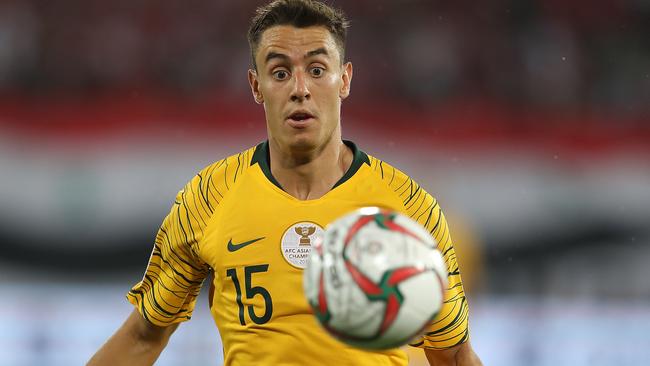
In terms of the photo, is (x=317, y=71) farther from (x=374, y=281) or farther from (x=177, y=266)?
(x=374, y=281)

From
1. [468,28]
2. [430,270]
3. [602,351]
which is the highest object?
[468,28]

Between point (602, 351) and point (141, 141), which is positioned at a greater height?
point (141, 141)

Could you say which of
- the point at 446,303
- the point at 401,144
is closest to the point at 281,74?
the point at 446,303

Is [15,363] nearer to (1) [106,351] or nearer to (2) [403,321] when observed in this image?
(1) [106,351]

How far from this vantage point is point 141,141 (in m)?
7.60

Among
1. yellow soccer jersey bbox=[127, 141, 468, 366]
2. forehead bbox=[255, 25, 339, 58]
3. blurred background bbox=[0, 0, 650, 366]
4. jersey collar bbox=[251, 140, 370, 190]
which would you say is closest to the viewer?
yellow soccer jersey bbox=[127, 141, 468, 366]

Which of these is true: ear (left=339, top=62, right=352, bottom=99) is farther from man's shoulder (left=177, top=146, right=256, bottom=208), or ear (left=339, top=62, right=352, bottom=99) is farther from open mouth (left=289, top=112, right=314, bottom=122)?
man's shoulder (left=177, top=146, right=256, bottom=208)

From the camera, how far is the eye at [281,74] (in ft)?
11.5

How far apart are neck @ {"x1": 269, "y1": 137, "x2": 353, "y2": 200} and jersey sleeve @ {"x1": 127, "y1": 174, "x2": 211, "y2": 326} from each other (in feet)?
1.04

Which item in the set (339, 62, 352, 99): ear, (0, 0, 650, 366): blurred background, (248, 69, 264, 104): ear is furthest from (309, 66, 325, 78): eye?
(0, 0, 650, 366): blurred background

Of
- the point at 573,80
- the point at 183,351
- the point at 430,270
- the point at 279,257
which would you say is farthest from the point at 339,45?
the point at 573,80

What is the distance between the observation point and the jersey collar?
142 inches

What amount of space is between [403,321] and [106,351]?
160 cm

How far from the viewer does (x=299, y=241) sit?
11.3ft
